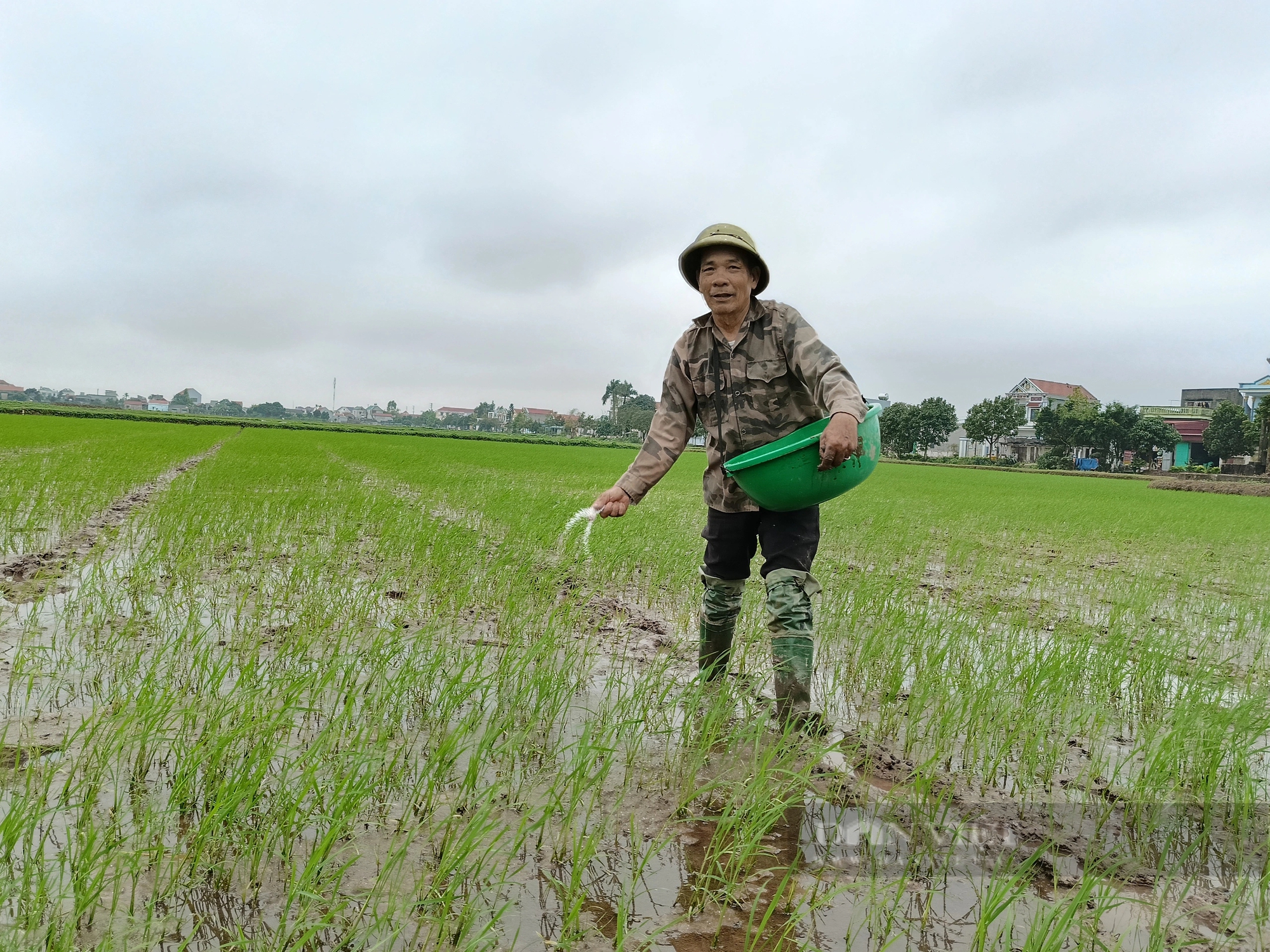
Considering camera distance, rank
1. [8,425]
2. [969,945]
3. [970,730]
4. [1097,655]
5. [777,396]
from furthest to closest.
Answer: [8,425], [1097,655], [777,396], [970,730], [969,945]

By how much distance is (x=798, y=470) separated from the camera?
6.95 ft

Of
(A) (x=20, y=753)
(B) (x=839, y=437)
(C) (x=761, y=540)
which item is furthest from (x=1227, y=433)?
(A) (x=20, y=753)

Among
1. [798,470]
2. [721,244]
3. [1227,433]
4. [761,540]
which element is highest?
[1227,433]

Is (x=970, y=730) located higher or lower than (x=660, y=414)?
lower

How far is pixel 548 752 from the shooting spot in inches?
79.1

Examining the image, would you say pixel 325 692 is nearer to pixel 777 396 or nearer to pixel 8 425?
pixel 777 396

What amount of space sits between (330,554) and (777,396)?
10.0ft

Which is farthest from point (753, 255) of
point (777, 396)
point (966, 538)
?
point (966, 538)

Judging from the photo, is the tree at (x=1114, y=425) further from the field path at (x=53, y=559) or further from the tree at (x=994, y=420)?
the field path at (x=53, y=559)

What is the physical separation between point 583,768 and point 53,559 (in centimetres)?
422

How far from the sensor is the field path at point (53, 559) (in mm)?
3502

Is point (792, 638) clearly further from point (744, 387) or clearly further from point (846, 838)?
point (744, 387)

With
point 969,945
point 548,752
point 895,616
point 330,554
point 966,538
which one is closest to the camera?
point 969,945

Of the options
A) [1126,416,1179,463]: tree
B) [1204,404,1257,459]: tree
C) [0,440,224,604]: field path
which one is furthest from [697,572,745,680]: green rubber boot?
[1126,416,1179,463]: tree
